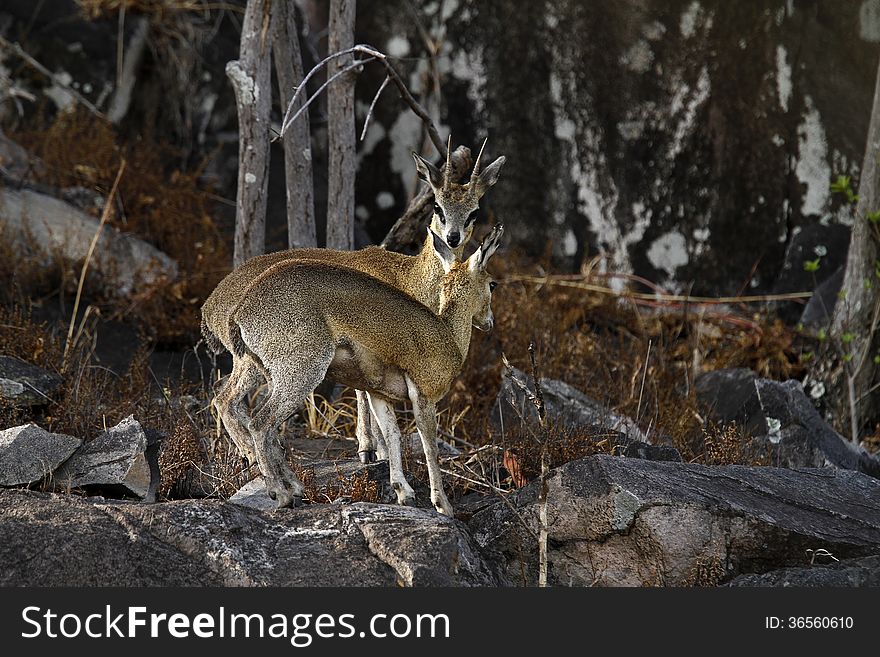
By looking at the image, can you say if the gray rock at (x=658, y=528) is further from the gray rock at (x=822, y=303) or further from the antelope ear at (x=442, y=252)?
the gray rock at (x=822, y=303)

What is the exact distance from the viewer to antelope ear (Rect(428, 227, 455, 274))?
780 cm

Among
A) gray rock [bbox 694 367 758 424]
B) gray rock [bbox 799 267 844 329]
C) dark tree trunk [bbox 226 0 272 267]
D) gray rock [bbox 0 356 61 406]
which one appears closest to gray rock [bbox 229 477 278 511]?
gray rock [bbox 0 356 61 406]

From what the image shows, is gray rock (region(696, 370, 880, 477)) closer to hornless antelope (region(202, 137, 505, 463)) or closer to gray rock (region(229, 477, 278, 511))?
hornless antelope (region(202, 137, 505, 463))

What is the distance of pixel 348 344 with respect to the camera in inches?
243

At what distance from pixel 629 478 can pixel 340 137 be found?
4.01 metres

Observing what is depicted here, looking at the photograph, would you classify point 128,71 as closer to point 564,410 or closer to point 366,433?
point 564,410

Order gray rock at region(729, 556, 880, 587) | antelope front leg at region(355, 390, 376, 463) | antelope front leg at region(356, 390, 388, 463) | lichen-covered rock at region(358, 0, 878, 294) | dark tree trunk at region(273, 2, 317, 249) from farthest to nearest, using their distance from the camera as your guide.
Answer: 1. lichen-covered rock at region(358, 0, 878, 294)
2. dark tree trunk at region(273, 2, 317, 249)
3. antelope front leg at region(355, 390, 376, 463)
4. antelope front leg at region(356, 390, 388, 463)
5. gray rock at region(729, 556, 880, 587)

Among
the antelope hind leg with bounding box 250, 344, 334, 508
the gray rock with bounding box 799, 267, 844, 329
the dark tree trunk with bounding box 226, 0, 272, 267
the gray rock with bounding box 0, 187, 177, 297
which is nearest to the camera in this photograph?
the antelope hind leg with bounding box 250, 344, 334, 508

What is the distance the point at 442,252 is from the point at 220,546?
115 inches

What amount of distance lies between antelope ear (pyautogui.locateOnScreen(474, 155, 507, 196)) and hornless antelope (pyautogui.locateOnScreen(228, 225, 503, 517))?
1.75 metres

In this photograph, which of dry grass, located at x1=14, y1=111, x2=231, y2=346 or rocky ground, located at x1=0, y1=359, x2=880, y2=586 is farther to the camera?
dry grass, located at x1=14, y1=111, x2=231, y2=346

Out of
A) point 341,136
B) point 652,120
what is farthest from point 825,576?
point 652,120

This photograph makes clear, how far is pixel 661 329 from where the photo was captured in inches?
456

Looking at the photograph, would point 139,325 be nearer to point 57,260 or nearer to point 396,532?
point 57,260
